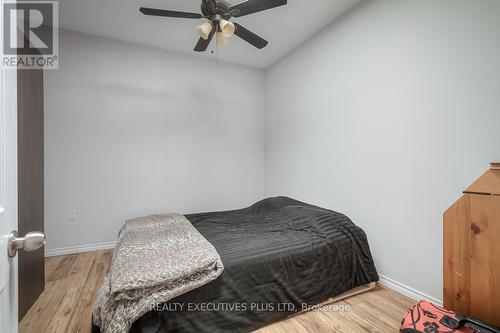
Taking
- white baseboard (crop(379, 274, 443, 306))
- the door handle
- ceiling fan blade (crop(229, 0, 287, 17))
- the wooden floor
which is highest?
ceiling fan blade (crop(229, 0, 287, 17))

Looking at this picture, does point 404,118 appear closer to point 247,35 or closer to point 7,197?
point 247,35

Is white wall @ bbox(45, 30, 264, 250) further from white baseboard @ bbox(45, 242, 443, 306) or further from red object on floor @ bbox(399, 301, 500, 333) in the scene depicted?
red object on floor @ bbox(399, 301, 500, 333)

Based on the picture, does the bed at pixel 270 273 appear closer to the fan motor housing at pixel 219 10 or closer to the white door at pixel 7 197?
the white door at pixel 7 197

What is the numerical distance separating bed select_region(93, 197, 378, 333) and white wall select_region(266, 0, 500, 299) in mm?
384

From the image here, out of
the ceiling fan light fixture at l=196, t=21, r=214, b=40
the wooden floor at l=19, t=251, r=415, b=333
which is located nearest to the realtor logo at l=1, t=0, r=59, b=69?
the ceiling fan light fixture at l=196, t=21, r=214, b=40

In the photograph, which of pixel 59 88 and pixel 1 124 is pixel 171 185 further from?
pixel 1 124

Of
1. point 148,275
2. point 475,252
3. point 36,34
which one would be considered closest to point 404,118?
point 475,252

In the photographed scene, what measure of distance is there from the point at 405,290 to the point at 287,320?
1.09 meters

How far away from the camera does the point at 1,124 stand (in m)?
0.56

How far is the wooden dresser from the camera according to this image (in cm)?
112

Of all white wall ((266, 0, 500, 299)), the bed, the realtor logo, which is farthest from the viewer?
the realtor logo

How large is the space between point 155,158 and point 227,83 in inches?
63.9

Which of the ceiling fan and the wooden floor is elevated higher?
the ceiling fan

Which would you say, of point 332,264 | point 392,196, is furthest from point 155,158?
point 392,196
